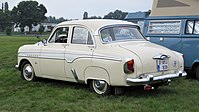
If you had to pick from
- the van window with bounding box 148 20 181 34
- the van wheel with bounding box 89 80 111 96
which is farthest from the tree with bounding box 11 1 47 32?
the van wheel with bounding box 89 80 111 96

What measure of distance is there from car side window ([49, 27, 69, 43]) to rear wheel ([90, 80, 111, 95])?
133 cm

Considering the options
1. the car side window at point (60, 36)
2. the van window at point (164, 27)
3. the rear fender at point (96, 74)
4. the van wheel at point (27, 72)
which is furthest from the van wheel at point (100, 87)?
the van window at point (164, 27)

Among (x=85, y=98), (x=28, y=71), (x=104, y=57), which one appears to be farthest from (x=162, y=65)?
(x=28, y=71)

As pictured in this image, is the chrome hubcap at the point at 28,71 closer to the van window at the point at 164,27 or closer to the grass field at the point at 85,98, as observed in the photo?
the grass field at the point at 85,98

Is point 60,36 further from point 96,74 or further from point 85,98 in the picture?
point 85,98

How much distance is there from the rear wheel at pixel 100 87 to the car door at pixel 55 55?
34.5 inches

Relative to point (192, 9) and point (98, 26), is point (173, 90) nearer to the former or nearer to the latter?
point (98, 26)

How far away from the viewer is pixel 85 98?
22.5 feet

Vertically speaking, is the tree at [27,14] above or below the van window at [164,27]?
above

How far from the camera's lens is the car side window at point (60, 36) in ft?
26.1

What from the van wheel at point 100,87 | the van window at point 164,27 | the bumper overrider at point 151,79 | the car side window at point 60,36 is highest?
the van window at point 164,27

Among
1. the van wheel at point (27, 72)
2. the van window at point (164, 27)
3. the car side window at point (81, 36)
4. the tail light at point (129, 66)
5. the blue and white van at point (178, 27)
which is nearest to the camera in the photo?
the tail light at point (129, 66)

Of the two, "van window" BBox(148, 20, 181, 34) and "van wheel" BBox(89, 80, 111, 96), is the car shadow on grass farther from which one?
"van window" BBox(148, 20, 181, 34)

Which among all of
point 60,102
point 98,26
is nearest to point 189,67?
point 98,26
